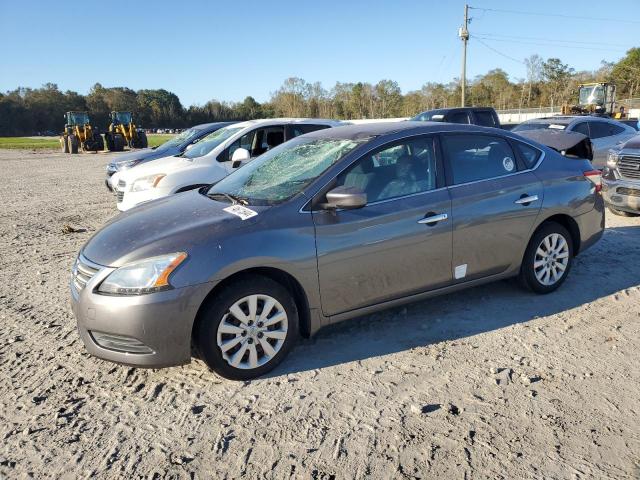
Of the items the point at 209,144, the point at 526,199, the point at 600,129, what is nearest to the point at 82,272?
the point at 526,199

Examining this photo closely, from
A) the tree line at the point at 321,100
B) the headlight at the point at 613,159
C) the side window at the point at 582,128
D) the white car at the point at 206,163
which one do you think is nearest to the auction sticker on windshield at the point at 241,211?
the white car at the point at 206,163

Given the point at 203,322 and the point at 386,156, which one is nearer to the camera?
the point at 203,322

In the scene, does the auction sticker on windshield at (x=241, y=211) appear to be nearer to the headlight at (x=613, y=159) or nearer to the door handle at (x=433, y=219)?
the door handle at (x=433, y=219)

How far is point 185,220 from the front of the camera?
3564 mm

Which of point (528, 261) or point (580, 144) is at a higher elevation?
point (580, 144)

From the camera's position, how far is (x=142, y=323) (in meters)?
3.07

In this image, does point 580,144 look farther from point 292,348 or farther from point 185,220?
point 185,220

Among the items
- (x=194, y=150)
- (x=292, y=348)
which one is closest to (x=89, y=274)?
(x=292, y=348)

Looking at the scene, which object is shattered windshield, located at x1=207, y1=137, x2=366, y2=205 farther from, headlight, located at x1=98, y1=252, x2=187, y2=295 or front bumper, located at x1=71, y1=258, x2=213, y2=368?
front bumper, located at x1=71, y1=258, x2=213, y2=368

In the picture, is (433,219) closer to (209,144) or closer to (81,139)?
(209,144)

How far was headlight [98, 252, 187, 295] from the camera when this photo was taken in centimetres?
308

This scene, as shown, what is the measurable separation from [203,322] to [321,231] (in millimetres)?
1009

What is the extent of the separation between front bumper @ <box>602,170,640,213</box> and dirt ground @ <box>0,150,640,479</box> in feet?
10.7

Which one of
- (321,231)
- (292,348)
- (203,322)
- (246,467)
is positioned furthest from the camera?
(292,348)
